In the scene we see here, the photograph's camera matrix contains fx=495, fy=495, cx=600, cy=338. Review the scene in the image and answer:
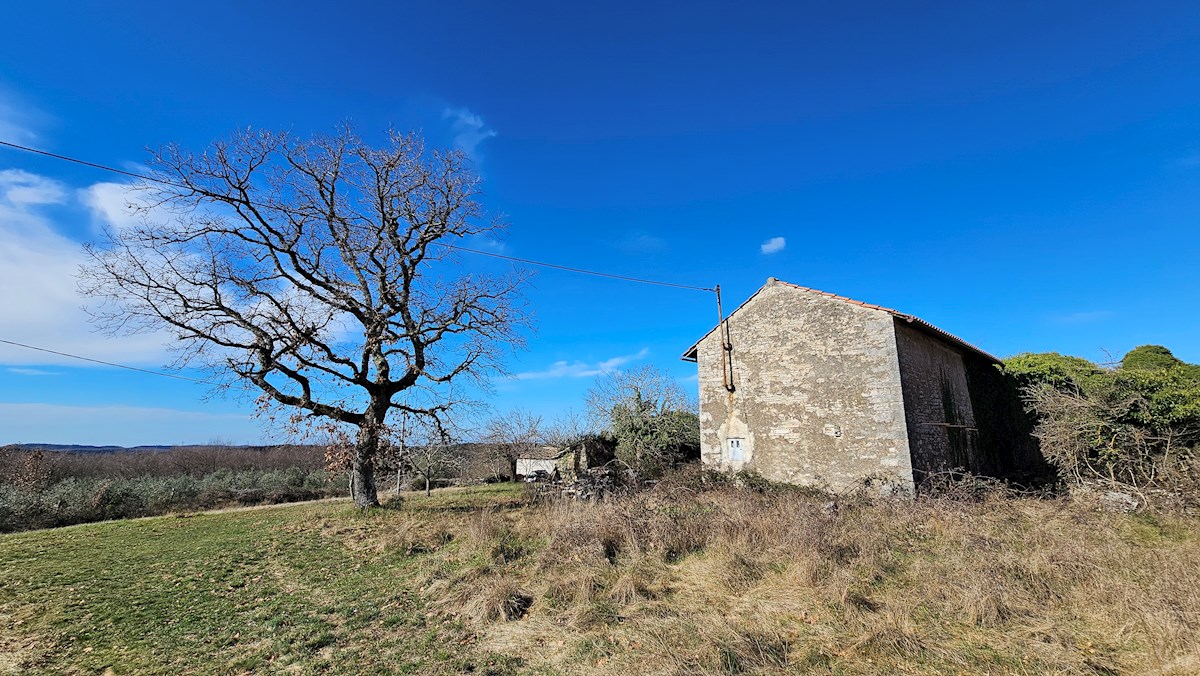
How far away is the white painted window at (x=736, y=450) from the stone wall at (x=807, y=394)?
0.40ft

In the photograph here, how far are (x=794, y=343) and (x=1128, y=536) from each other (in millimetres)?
7922

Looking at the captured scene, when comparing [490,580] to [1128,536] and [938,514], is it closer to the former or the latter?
[938,514]

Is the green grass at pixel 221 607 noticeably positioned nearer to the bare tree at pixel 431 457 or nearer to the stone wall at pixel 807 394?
the bare tree at pixel 431 457

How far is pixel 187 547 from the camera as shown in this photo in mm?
10633

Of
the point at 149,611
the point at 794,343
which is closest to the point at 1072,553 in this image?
the point at 794,343

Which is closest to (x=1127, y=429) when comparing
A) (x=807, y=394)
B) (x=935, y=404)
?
(x=935, y=404)

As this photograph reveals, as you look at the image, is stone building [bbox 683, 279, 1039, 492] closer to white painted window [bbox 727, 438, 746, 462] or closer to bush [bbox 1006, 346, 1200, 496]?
white painted window [bbox 727, 438, 746, 462]

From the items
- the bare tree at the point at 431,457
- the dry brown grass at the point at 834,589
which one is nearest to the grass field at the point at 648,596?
the dry brown grass at the point at 834,589

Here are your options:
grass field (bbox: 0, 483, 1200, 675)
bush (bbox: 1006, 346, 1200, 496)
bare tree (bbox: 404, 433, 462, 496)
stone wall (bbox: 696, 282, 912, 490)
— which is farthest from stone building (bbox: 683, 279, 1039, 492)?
bare tree (bbox: 404, 433, 462, 496)

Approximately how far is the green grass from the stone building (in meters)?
10.5

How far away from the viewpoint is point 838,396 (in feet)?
46.0

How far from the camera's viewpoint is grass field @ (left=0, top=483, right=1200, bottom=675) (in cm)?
530

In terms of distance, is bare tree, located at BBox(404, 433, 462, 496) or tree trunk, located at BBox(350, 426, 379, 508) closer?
tree trunk, located at BBox(350, 426, 379, 508)

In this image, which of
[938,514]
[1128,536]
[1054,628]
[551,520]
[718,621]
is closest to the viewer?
[1054,628]
